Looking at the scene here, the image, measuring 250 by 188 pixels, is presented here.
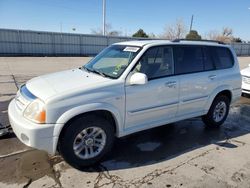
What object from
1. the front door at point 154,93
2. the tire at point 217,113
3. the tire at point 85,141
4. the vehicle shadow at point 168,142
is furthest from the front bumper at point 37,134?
the tire at point 217,113

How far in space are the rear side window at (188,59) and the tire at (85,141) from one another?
5.55 ft

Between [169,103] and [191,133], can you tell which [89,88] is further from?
[191,133]

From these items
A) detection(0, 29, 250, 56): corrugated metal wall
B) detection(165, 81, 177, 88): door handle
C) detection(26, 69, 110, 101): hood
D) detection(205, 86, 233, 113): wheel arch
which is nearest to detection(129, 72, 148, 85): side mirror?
detection(26, 69, 110, 101): hood

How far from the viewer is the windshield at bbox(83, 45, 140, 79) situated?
379 centimetres

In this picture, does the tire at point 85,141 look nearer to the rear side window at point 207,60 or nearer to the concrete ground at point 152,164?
the concrete ground at point 152,164

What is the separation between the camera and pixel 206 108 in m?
4.93

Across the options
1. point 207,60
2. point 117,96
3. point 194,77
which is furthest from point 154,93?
point 207,60

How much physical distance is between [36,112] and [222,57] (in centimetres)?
392

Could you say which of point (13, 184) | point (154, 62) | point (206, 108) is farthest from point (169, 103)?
point (13, 184)

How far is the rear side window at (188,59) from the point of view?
4320 millimetres

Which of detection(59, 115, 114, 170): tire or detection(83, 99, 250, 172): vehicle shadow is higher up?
detection(59, 115, 114, 170): tire

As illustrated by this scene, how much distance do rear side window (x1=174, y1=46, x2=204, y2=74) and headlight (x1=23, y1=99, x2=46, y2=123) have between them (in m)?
2.35

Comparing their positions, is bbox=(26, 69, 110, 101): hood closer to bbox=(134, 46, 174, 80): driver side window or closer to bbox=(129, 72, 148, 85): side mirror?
bbox=(129, 72, 148, 85): side mirror

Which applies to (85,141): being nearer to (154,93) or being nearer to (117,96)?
(117,96)
